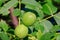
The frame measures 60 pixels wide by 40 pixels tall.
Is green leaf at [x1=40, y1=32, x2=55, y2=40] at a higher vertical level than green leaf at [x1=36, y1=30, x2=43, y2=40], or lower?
higher

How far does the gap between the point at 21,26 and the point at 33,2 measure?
129 millimetres

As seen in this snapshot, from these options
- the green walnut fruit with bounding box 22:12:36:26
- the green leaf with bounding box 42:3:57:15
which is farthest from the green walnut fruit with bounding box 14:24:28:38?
the green leaf with bounding box 42:3:57:15

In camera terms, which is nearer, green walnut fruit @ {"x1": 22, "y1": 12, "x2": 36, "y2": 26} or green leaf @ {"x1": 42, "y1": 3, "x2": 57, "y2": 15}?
green walnut fruit @ {"x1": 22, "y1": 12, "x2": 36, "y2": 26}

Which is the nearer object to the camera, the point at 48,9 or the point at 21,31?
the point at 21,31

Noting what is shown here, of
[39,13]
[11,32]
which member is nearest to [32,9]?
[39,13]

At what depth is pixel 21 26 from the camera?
918 millimetres

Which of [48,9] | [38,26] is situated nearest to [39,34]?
[38,26]

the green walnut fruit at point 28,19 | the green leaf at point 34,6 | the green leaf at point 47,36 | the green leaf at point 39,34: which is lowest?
the green leaf at point 39,34

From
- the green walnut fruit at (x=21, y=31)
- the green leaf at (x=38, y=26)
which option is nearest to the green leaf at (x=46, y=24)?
the green leaf at (x=38, y=26)

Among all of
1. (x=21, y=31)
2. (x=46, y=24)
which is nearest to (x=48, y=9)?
(x=46, y=24)

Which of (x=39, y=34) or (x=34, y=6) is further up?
(x=34, y=6)

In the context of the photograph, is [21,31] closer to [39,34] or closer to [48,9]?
[39,34]

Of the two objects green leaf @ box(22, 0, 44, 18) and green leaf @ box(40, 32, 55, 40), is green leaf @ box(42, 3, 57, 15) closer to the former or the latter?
green leaf @ box(22, 0, 44, 18)

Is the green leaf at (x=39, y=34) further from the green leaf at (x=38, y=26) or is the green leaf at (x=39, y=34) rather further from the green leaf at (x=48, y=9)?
the green leaf at (x=48, y=9)
